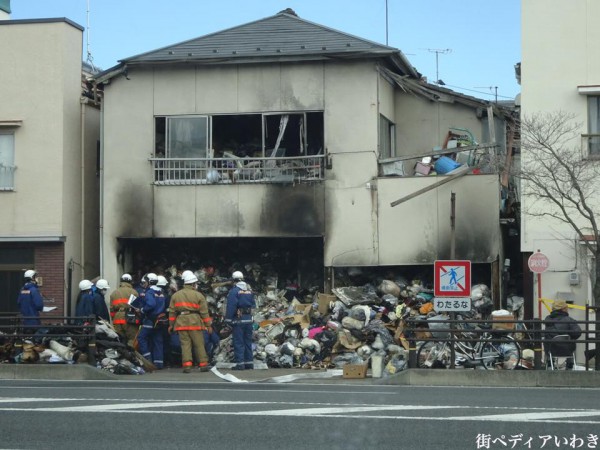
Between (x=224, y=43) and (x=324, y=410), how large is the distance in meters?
15.3

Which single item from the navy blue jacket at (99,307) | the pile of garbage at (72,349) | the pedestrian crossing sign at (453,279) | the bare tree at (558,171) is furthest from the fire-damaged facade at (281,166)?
the pile of garbage at (72,349)

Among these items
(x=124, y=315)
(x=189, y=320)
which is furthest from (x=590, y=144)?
(x=124, y=315)

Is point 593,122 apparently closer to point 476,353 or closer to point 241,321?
point 476,353

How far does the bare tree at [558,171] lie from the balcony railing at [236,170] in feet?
16.1

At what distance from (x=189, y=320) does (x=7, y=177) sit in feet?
26.9

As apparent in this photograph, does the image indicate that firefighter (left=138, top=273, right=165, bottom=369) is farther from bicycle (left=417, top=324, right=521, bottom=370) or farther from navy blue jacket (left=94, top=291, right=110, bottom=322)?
bicycle (left=417, top=324, right=521, bottom=370)

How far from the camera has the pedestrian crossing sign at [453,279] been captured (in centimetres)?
1948

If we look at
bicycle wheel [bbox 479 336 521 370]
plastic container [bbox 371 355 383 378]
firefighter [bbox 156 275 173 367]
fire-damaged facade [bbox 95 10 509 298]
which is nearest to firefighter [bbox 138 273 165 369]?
firefighter [bbox 156 275 173 367]

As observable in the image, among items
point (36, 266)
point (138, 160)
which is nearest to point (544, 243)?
point (138, 160)

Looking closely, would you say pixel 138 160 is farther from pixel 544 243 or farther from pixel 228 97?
pixel 544 243

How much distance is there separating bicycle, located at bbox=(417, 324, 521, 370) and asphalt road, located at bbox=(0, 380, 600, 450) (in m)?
3.30

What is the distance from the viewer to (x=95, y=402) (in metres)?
13.9

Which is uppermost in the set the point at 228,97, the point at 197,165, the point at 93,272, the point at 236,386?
the point at 228,97

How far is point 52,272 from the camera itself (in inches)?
1022
